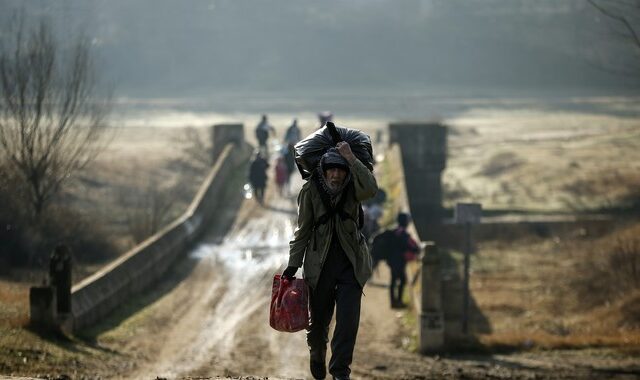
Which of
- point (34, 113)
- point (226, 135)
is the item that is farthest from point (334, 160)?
point (226, 135)

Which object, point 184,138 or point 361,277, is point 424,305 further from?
point 184,138

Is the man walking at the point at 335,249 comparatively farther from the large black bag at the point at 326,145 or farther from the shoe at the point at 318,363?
the shoe at the point at 318,363

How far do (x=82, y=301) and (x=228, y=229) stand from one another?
11.4 meters

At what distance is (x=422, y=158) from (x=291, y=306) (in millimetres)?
29528

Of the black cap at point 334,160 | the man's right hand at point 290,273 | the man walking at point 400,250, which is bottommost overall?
the man walking at point 400,250

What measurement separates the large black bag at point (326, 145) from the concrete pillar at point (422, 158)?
94.7ft

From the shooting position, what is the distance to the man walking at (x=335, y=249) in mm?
9250

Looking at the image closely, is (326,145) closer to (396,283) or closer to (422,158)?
(396,283)

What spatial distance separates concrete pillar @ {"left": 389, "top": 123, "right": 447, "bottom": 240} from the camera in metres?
38.3

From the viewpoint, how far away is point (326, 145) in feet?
30.7

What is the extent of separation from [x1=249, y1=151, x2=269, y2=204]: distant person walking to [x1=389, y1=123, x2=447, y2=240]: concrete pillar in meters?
7.56

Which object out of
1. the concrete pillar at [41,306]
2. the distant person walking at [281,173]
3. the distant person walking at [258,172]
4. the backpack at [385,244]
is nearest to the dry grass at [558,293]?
the backpack at [385,244]

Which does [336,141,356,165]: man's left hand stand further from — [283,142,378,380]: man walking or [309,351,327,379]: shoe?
[309,351,327,379]: shoe

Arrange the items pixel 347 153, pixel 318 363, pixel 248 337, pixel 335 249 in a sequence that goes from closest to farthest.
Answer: pixel 347 153
pixel 335 249
pixel 318 363
pixel 248 337
